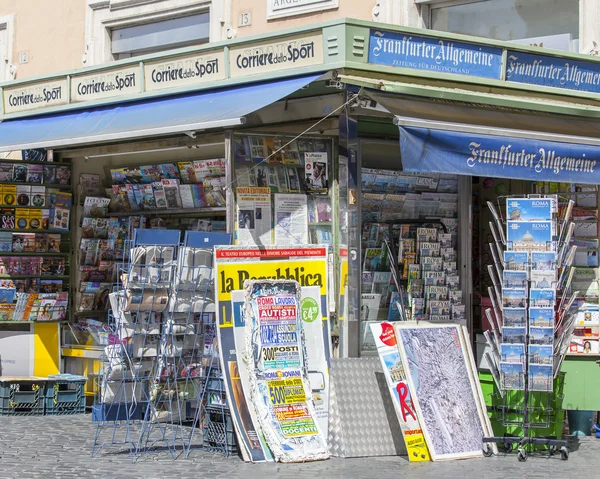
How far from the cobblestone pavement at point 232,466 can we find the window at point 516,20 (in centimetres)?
409

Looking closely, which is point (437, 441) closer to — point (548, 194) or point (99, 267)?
point (548, 194)

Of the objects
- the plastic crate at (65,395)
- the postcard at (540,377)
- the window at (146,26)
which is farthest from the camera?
the window at (146,26)

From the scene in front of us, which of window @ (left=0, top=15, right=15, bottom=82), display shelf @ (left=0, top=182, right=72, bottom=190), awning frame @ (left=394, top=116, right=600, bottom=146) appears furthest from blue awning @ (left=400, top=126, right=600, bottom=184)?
window @ (left=0, top=15, right=15, bottom=82)

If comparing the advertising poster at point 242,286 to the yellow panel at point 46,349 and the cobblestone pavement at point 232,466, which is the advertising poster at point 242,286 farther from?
the yellow panel at point 46,349

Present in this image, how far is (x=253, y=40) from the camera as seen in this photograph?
8.38 m

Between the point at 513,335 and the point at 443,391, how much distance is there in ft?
2.35

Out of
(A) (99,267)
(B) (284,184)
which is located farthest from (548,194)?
(A) (99,267)

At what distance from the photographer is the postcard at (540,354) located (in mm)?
7820

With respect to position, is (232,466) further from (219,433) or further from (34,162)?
(34,162)

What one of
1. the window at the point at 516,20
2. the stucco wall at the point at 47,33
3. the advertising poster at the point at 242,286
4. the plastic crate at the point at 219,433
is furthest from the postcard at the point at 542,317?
the stucco wall at the point at 47,33

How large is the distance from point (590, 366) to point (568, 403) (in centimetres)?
39

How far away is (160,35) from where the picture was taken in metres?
12.4

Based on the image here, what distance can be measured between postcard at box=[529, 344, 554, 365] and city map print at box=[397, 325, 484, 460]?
0.56 metres

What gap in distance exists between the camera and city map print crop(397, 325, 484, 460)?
25.2 feet
